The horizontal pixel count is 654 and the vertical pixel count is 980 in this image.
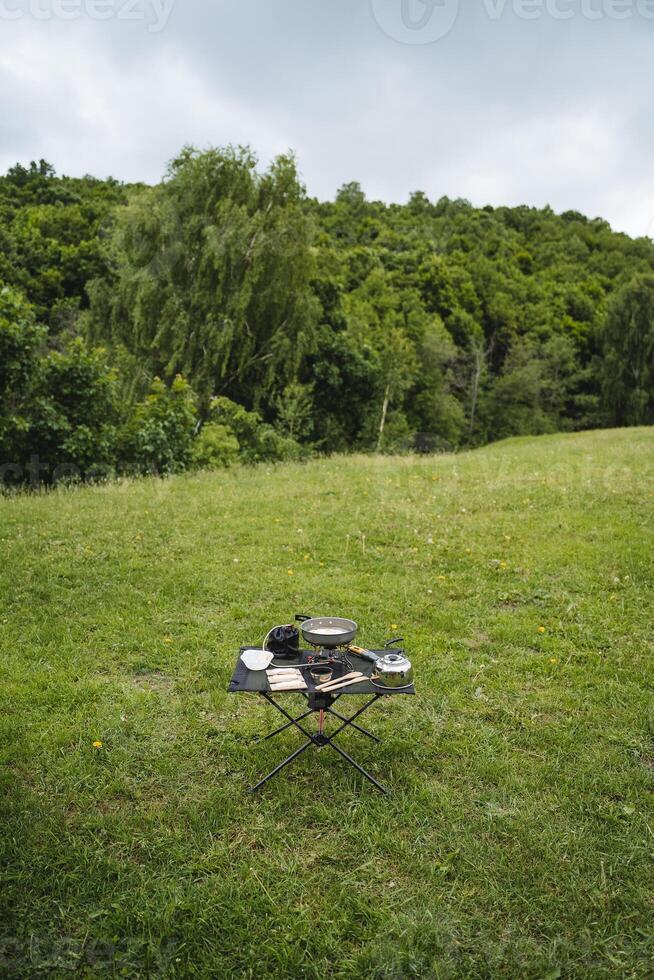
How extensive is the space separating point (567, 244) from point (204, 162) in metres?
44.3

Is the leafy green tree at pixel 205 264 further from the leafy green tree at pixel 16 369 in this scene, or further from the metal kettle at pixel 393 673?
the metal kettle at pixel 393 673

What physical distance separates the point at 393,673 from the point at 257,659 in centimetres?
81

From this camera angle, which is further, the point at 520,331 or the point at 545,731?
the point at 520,331

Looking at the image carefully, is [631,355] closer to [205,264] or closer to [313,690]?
[205,264]

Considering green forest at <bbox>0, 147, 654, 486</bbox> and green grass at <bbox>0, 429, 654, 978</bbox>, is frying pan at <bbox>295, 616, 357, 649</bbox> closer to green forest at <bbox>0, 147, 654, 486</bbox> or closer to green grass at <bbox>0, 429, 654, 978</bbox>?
green grass at <bbox>0, 429, 654, 978</bbox>

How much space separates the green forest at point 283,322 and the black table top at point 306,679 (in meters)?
10.6

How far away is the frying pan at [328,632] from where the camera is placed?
380 cm

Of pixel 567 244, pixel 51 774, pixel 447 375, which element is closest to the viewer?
pixel 51 774

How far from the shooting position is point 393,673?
11.8 feet

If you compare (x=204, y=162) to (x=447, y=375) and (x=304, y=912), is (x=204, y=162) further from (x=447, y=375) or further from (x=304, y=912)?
(x=447, y=375)

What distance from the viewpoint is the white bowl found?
379 centimetres

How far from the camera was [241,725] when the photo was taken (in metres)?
4.47

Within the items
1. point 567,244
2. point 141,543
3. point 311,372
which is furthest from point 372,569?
point 567,244

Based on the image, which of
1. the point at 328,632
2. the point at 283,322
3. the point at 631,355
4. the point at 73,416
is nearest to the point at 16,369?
the point at 73,416
